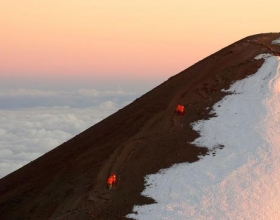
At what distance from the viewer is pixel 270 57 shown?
2303 inches

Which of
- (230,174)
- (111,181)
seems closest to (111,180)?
(111,181)

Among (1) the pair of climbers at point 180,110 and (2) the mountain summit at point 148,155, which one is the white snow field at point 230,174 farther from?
(1) the pair of climbers at point 180,110

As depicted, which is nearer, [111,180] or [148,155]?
[111,180]

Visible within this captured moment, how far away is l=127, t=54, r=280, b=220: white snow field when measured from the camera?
113ft

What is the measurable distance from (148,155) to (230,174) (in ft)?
22.8

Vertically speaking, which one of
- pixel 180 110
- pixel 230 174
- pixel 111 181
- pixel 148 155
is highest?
pixel 180 110

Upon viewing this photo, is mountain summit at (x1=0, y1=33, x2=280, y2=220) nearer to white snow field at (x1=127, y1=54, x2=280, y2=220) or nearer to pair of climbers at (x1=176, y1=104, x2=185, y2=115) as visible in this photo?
white snow field at (x1=127, y1=54, x2=280, y2=220)

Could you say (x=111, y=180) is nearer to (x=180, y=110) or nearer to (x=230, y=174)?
(x=230, y=174)

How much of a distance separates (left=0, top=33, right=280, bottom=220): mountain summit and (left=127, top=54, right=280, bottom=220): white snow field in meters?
0.11

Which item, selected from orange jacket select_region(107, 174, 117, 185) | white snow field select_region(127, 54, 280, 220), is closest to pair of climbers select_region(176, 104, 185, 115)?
white snow field select_region(127, 54, 280, 220)

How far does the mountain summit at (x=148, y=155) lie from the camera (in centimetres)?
3584

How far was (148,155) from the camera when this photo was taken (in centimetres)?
4153

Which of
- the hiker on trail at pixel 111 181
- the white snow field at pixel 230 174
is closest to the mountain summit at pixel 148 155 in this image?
the white snow field at pixel 230 174

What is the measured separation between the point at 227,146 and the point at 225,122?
4284mm
